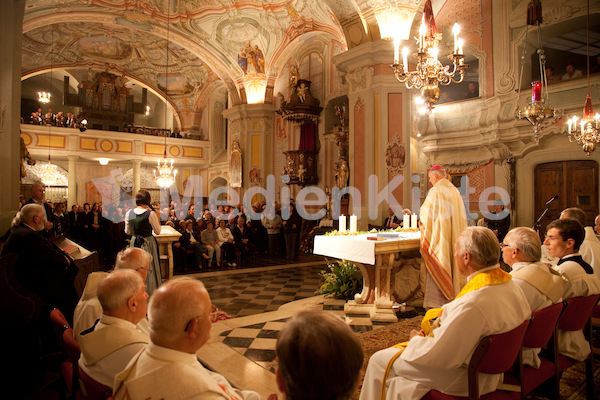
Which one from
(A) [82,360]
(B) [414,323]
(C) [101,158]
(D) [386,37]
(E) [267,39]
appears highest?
(E) [267,39]

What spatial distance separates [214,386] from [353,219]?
13.9ft

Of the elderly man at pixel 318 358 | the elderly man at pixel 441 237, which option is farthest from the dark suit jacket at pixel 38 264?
the elderly man at pixel 441 237

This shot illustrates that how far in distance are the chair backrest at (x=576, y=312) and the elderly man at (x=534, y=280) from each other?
151 mm

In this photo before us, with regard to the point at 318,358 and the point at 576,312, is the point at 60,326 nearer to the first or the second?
the point at 318,358

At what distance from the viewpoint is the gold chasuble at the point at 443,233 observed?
456cm

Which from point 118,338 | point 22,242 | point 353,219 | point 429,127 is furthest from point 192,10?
point 118,338

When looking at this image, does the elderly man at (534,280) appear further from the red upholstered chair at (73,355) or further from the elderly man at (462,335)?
the red upholstered chair at (73,355)

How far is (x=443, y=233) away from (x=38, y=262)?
4035 millimetres

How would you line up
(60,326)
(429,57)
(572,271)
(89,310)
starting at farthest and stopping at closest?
(429,57) < (572,271) < (89,310) < (60,326)

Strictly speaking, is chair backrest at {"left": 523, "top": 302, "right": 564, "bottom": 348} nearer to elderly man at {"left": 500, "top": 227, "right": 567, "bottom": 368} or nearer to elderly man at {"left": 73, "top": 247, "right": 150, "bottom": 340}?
elderly man at {"left": 500, "top": 227, "right": 567, "bottom": 368}

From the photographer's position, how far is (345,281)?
19.2ft

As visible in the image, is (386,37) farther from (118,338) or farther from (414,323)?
(118,338)

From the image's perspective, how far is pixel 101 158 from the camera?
648 inches

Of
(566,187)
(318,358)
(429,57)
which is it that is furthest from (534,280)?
(566,187)
